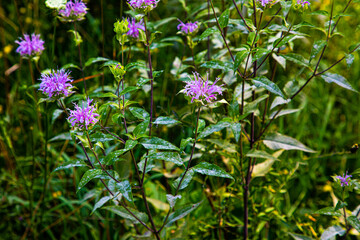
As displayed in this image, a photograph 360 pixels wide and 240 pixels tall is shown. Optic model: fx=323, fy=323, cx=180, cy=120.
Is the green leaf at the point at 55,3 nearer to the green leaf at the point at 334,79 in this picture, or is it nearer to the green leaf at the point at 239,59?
the green leaf at the point at 239,59

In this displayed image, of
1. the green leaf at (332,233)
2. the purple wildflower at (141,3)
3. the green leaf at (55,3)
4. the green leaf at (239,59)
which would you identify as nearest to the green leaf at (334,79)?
A: the green leaf at (239,59)

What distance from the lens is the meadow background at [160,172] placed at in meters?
1.11

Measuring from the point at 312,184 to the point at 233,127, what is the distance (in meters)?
0.89

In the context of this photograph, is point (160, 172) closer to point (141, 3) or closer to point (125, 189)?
point (125, 189)

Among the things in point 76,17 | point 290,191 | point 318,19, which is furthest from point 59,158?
point 318,19

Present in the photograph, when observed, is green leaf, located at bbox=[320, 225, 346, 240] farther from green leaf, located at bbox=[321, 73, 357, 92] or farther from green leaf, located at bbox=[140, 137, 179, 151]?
green leaf, located at bbox=[140, 137, 179, 151]

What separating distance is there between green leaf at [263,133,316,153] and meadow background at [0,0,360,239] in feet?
0.46

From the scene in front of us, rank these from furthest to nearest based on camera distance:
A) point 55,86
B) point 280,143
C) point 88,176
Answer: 1. point 280,143
2. point 55,86
3. point 88,176

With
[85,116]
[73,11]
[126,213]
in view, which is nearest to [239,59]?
[85,116]

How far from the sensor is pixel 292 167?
3.70ft

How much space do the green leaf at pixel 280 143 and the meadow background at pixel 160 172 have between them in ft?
0.46

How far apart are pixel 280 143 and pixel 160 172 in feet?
1.51

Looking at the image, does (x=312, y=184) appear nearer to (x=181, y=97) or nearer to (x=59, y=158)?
(x=181, y=97)

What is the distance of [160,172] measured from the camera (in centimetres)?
120
